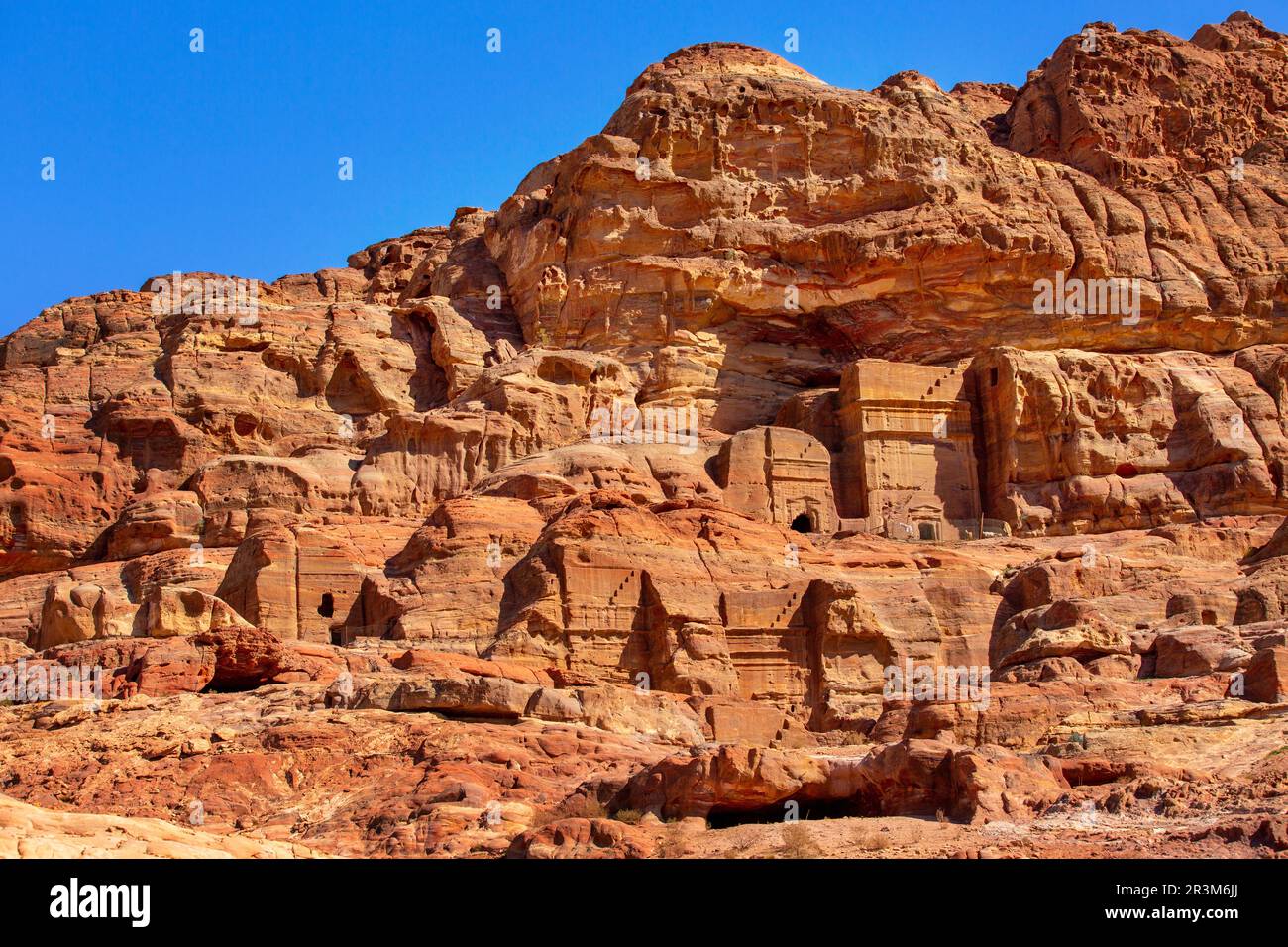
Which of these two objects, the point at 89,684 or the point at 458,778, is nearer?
the point at 458,778

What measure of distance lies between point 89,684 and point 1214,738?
22.5 m

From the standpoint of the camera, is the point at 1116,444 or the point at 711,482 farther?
the point at 1116,444

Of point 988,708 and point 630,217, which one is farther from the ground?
point 630,217

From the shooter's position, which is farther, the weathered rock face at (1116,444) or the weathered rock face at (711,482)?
the weathered rock face at (1116,444)

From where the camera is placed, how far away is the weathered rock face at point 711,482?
3147cm

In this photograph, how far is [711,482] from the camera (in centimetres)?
6047

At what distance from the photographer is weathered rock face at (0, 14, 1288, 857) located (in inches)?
1239

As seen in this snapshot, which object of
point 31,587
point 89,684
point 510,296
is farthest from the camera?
point 510,296

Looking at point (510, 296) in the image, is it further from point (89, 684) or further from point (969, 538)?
point (89, 684)

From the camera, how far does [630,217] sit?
7781 cm

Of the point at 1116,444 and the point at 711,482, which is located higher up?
the point at 1116,444

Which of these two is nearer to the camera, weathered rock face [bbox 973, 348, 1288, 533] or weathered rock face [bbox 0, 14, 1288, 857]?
weathered rock face [bbox 0, 14, 1288, 857]
